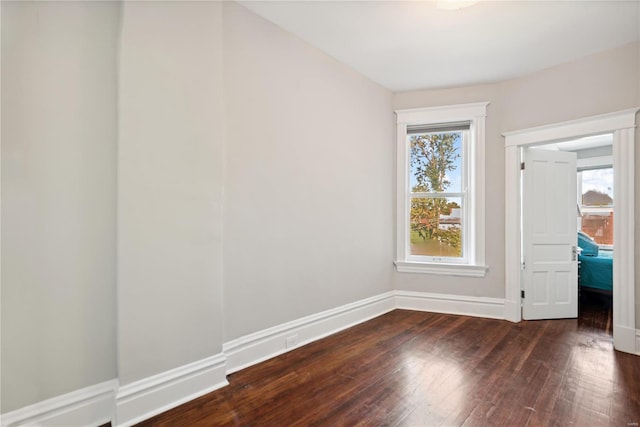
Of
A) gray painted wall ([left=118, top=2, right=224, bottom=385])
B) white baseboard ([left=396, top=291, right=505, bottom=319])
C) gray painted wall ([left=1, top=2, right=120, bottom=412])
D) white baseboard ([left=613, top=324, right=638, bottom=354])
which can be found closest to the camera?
gray painted wall ([left=1, top=2, right=120, bottom=412])

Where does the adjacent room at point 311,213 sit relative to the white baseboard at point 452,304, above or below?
above

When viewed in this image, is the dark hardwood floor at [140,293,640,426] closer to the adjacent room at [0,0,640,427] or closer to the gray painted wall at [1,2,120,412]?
the adjacent room at [0,0,640,427]

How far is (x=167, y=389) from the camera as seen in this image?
204cm

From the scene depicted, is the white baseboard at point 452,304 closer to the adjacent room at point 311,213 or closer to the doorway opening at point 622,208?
the adjacent room at point 311,213

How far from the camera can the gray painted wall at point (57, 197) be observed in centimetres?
166

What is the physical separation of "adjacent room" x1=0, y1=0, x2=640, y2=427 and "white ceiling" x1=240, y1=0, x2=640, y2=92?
0.02 metres

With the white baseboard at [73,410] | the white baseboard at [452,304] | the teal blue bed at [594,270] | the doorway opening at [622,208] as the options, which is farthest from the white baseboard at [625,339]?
the white baseboard at [73,410]

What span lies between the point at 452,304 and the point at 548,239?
146 centimetres

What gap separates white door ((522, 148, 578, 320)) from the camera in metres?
3.96

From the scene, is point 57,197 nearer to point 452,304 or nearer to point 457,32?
point 457,32

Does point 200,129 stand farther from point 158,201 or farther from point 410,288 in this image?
point 410,288

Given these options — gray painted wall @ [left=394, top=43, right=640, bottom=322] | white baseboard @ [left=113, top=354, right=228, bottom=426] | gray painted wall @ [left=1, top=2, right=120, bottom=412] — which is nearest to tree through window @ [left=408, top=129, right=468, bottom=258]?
gray painted wall @ [left=394, top=43, right=640, bottom=322]

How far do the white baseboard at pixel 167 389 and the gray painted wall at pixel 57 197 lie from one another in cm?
22

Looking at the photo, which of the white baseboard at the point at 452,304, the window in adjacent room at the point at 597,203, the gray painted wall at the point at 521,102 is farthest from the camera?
the window in adjacent room at the point at 597,203
